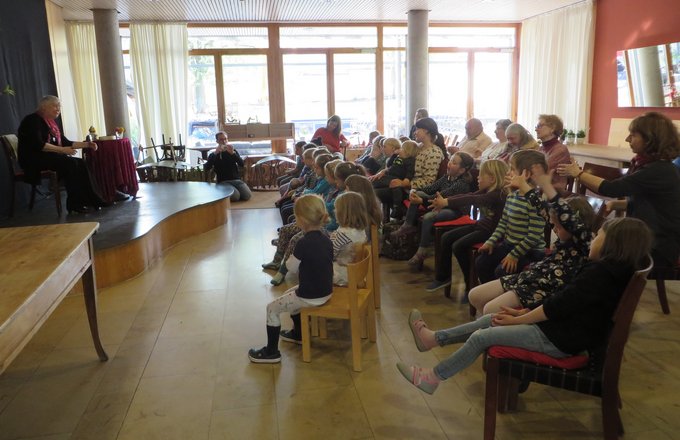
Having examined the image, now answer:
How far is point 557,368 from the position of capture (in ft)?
6.09

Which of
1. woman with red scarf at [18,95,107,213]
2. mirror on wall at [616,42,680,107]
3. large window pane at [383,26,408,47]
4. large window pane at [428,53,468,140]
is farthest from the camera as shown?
large window pane at [428,53,468,140]

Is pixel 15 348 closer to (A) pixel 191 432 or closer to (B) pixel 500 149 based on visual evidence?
(A) pixel 191 432

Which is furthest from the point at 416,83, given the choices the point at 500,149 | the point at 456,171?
the point at 456,171

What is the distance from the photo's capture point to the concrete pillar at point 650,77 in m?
7.08

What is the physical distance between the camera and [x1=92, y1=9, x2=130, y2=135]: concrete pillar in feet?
26.6

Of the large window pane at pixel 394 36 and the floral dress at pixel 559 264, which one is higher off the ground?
the large window pane at pixel 394 36

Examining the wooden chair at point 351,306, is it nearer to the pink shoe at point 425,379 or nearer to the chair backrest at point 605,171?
the pink shoe at point 425,379

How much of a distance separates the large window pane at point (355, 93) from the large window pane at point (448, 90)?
1245mm

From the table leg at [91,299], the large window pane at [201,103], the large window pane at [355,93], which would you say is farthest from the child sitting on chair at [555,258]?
the large window pane at [201,103]

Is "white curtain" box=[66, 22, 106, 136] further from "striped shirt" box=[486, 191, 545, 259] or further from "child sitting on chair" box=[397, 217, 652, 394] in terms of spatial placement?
"child sitting on chair" box=[397, 217, 652, 394]

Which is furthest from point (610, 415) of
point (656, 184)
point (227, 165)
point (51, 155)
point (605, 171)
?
point (227, 165)

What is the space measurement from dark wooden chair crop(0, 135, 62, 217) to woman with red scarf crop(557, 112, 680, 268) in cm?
464

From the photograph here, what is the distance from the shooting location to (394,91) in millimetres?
10602

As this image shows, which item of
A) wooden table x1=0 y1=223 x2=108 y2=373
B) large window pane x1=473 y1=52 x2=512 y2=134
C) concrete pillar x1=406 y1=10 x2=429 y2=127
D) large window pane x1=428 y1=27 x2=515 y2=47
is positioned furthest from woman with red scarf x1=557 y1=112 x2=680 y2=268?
large window pane x1=428 y1=27 x2=515 y2=47
